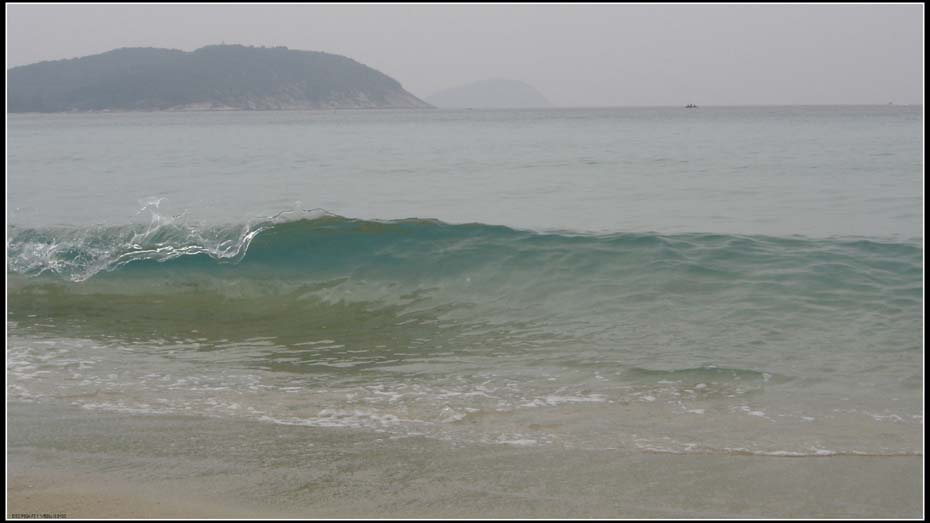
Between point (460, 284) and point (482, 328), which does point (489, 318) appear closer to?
point (482, 328)

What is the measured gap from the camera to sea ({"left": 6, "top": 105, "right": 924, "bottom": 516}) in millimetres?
5848

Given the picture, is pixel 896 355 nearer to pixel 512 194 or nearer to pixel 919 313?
pixel 919 313

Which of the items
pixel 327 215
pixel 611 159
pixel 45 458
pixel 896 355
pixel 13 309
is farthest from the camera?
pixel 611 159

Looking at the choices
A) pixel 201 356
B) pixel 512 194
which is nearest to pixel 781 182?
pixel 512 194

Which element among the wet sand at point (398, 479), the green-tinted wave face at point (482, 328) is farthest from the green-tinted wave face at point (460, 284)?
A: the wet sand at point (398, 479)

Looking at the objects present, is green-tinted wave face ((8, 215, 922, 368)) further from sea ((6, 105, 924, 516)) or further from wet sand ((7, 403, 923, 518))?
wet sand ((7, 403, 923, 518))

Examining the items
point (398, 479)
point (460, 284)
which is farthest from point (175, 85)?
point (398, 479)

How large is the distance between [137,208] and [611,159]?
1593 centimetres

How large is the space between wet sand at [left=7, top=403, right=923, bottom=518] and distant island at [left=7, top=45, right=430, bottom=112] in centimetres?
15114

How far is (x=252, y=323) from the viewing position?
32.5 ft

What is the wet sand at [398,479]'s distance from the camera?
4.46 m

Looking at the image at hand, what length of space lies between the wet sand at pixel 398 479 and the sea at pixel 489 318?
6cm

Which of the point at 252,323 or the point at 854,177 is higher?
the point at 854,177

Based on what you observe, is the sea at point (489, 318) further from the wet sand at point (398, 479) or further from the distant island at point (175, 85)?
the distant island at point (175, 85)
